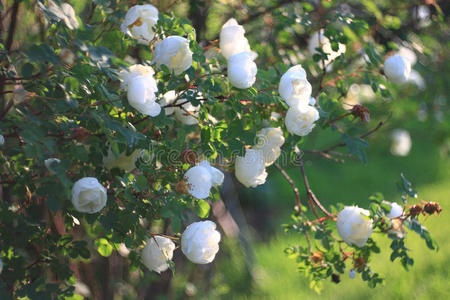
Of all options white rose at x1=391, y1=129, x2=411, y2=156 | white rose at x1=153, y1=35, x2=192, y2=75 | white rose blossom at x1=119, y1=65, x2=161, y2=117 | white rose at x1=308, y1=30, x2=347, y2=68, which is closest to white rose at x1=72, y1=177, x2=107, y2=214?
white rose blossom at x1=119, y1=65, x2=161, y2=117

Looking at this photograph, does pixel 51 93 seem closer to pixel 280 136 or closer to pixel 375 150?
pixel 280 136

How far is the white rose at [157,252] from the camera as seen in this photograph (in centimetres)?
126

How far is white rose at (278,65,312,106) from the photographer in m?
1.21

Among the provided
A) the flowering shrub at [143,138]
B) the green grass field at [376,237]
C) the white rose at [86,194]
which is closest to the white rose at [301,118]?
the flowering shrub at [143,138]

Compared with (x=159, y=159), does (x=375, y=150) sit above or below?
below

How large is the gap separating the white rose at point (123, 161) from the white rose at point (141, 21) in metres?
0.29

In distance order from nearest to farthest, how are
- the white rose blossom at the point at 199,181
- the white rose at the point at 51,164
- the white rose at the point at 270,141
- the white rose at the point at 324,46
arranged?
the white rose at the point at 51,164, the white rose blossom at the point at 199,181, the white rose at the point at 270,141, the white rose at the point at 324,46

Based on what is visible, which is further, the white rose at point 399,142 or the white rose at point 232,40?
the white rose at point 399,142

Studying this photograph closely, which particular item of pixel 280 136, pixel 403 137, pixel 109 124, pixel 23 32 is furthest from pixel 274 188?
pixel 109 124

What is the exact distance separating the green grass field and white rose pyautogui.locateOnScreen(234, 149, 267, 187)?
1781 millimetres

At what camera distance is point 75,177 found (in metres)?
1.18

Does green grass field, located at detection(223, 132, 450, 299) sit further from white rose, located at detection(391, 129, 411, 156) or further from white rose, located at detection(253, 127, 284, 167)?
white rose, located at detection(253, 127, 284, 167)

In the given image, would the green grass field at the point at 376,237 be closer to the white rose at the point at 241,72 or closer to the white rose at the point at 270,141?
the white rose at the point at 270,141

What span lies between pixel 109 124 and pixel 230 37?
A: 0.45m
